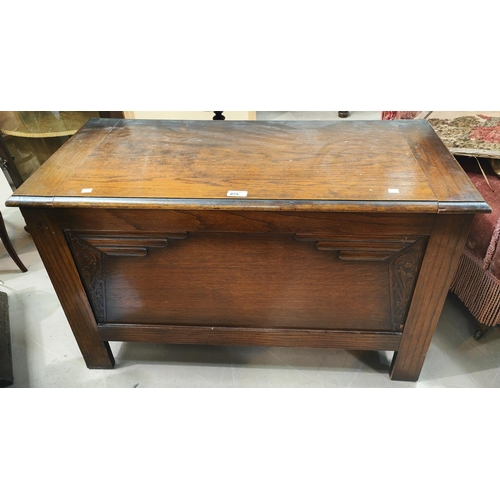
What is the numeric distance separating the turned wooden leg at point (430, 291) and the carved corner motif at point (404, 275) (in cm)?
2

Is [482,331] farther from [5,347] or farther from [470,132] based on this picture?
[5,347]

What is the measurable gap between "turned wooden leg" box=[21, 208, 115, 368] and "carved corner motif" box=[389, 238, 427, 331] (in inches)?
36.2

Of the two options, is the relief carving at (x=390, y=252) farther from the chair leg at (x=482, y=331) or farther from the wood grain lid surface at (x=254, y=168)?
the chair leg at (x=482, y=331)

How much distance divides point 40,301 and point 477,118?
6.58 feet

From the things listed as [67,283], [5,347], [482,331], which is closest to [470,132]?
[482,331]

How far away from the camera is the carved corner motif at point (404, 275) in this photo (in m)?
1.07

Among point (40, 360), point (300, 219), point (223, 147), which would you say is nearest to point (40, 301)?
point (40, 360)

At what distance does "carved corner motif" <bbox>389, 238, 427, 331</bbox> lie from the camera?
1.07 metres

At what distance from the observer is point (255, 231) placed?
1048mm

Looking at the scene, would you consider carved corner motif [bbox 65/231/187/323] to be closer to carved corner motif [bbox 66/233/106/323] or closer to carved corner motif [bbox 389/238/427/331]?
carved corner motif [bbox 66/233/106/323]

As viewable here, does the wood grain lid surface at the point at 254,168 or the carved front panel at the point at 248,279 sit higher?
the wood grain lid surface at the point at 254,168

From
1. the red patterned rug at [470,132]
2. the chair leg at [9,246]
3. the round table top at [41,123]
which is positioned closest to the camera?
the red patterned rug at [470,132]

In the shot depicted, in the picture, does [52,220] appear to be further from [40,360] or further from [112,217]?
[40,360]

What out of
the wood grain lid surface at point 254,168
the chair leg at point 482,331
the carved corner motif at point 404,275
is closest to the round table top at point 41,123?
the wood grain lid surface at point 254,168
